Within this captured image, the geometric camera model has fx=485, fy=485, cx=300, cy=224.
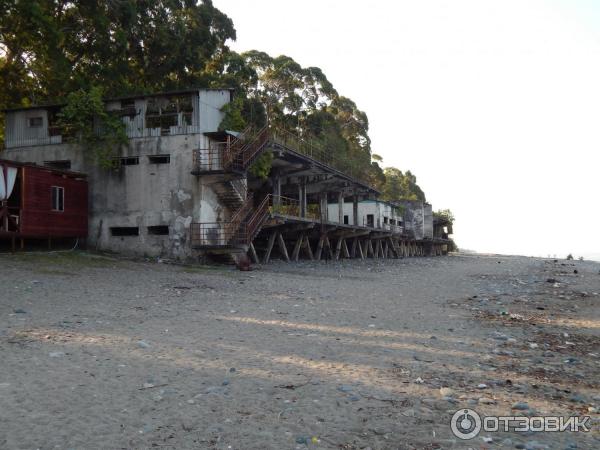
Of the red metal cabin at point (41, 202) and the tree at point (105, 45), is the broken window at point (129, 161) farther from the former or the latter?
the tree at point (105, 45)

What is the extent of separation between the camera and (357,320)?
34.9 ft

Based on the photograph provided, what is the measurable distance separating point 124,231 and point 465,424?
22.8 meters

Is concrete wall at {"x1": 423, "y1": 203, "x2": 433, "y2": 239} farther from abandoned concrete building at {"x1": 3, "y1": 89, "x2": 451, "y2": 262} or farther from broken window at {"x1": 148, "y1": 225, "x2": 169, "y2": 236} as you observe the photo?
broken window at {"x1": 148, "y1": 225, "x2": 169, "y2": 236}

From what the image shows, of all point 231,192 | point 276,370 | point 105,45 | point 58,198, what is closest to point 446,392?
point 276,370

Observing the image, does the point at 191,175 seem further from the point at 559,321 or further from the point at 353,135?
the point at 353,135

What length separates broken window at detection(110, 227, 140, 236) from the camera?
80.8 ft

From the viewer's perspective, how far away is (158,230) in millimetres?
24406

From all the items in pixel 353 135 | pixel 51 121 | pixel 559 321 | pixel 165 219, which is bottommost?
pixel 559 321

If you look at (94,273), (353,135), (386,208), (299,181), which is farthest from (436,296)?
(353,135)

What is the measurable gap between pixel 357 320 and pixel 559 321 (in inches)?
193

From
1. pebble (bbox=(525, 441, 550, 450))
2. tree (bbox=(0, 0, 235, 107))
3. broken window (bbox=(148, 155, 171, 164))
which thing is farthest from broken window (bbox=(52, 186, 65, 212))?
pebble (bbox=(525, 441, 550, 450))

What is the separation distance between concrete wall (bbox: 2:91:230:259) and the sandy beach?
10.2m

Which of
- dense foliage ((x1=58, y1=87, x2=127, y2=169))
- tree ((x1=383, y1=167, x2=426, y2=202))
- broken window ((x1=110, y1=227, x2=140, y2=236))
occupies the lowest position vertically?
broken window ((x1=110, y1=227, x2=140, y2=236))

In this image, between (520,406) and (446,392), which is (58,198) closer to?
(446,392)
